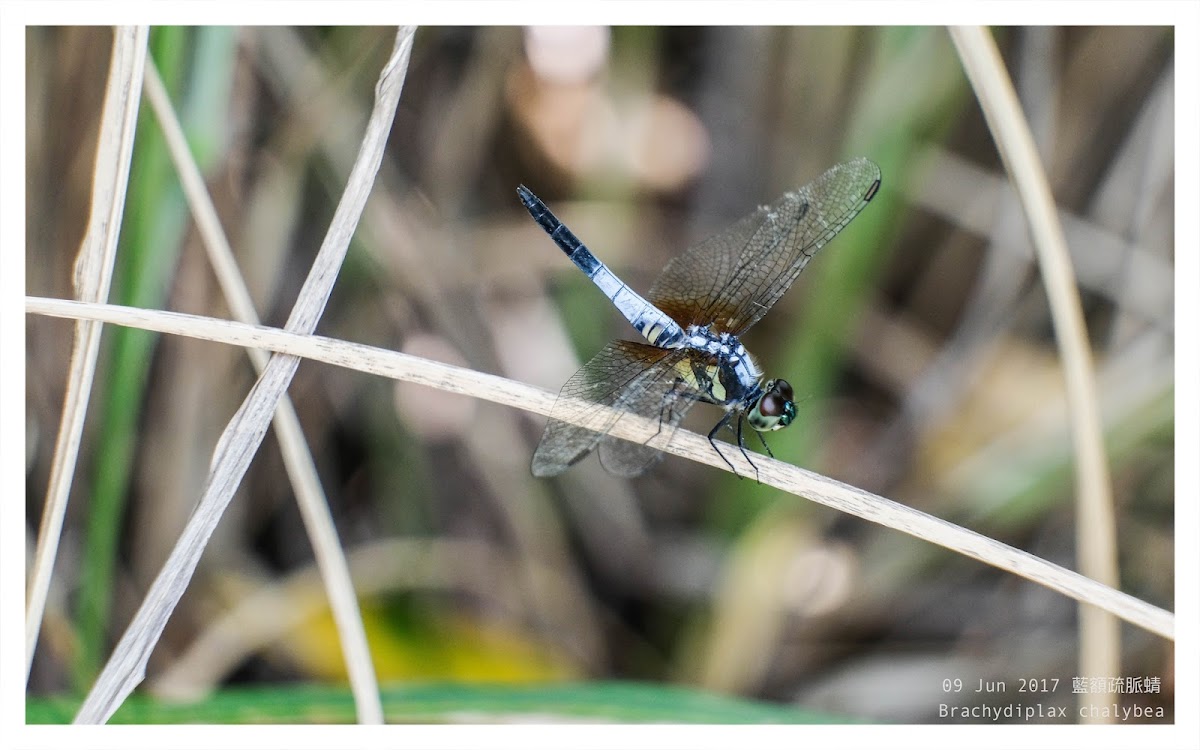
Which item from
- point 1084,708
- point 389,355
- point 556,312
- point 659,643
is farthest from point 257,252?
point 1084,708

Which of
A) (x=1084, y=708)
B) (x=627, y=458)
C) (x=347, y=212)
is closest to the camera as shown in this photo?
(x=347, y=212)

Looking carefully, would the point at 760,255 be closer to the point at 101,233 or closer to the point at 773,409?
the point at 773,409

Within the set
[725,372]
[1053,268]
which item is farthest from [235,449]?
[1053,268]

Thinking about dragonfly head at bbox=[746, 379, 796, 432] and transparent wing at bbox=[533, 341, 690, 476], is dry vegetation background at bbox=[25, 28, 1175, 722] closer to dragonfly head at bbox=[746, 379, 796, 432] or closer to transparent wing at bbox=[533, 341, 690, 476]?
dragonfly head at bbox=[746, 379, 796, 432]

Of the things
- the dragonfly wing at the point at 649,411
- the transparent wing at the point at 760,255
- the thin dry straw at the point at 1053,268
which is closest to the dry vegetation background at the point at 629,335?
the transparent wing at the point at 760,255

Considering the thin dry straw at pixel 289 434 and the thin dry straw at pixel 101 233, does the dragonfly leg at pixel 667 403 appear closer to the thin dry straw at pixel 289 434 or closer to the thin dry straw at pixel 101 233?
the thin dry straw at pixel 289 434

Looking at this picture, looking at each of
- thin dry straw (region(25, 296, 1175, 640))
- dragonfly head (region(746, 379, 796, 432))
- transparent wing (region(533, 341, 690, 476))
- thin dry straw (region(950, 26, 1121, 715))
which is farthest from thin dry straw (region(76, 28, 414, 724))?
thin dry straw (region(950, 26, 1121, 715))
